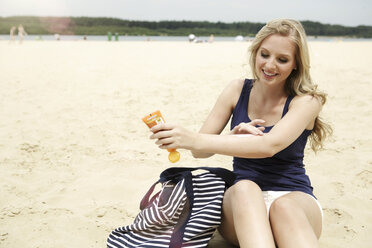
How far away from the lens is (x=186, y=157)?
160 inches

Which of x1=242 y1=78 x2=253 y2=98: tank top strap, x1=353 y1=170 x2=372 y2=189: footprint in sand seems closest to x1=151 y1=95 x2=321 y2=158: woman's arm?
x1=242 y1=78 x2=253 y2=98: tank top strap

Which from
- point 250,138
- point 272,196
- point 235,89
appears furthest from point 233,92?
point 272,196

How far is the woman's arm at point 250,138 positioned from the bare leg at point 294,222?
0.30m

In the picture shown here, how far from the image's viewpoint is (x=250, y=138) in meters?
2.00

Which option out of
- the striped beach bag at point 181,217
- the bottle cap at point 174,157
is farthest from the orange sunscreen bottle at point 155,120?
the striped beach bag at point 181,217

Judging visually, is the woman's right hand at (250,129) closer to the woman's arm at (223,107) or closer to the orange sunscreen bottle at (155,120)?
the woman's arm at (223,107)

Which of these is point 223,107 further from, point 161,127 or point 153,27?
point 153,27

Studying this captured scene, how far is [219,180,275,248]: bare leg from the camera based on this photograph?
5.70 ft

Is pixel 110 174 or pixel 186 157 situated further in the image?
pixel 186 157

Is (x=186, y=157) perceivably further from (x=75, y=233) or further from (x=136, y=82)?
(x=136, y=82)

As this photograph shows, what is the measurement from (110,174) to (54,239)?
46.0 inches

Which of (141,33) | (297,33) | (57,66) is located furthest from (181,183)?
(141,33)

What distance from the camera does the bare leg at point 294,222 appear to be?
1726mm

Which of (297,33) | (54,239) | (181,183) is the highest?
(297,33)
